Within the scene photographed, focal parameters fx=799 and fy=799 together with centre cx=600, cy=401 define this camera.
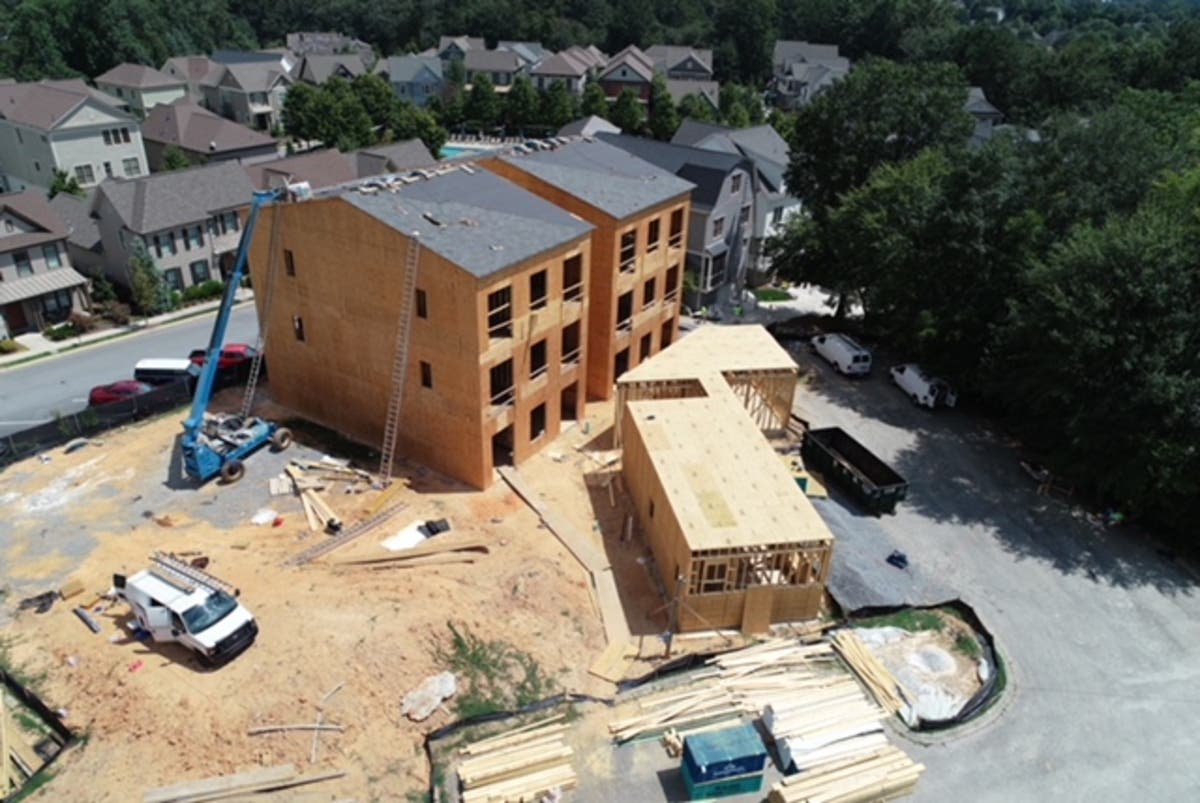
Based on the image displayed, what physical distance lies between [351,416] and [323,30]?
165341mm

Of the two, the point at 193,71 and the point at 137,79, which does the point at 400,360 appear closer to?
the point at 137,79

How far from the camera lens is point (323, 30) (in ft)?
566

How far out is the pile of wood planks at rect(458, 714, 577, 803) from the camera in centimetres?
2073

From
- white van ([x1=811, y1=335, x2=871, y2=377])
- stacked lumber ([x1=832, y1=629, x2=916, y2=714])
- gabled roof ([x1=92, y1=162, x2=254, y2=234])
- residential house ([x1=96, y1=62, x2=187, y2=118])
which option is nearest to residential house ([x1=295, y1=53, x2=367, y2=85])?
residential house ([x1=96, y1=62, x2=187, y2=118])

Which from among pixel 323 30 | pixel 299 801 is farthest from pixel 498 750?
pixel 323 30

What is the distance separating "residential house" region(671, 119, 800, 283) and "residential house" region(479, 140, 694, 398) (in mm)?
13221

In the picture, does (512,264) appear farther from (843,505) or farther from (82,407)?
(82,407)

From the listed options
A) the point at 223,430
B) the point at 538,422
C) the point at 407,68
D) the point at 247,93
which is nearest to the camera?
the point at 223,430

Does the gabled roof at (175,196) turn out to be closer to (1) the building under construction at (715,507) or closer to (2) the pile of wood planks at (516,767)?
(1) the building under construction at (715,507)

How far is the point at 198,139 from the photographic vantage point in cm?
7644

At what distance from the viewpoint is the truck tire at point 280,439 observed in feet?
114

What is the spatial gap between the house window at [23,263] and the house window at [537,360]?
36.6 meters

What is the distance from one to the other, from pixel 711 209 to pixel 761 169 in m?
19.5

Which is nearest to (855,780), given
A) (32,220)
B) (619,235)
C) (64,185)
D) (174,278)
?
(619,235)
